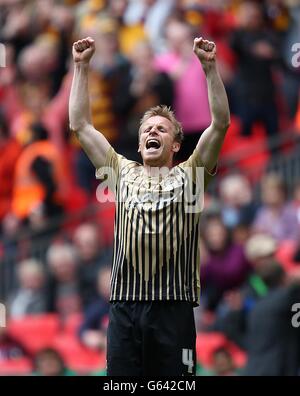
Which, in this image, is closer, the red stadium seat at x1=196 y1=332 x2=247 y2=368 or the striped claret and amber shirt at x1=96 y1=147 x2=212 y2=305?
the striped claret and amber shirt at x1=96 y1=147 x2=212 y2=305

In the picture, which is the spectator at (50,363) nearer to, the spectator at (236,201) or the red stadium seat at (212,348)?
the red stadium seat at (212,348)

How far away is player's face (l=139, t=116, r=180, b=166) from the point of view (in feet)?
27.9

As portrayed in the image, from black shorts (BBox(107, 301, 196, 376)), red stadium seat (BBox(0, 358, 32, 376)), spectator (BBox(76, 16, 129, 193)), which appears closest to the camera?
black shorts (BBox(107, 301, 196, 376))

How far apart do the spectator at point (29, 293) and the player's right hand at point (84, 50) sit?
6.59 m

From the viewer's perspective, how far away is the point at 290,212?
45.5 feet

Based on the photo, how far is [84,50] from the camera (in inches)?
Answer: 342

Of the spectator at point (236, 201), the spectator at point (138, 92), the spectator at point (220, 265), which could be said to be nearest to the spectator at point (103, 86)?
the spectator at point (138, 92)

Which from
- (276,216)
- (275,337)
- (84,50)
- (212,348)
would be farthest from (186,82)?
(84,50)

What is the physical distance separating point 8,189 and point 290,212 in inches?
144

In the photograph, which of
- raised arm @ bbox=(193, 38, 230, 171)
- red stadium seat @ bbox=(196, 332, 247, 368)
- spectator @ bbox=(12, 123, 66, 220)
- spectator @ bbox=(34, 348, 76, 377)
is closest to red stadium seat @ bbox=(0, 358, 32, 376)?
spectator @ bbox=(34, 348, 76, 377)

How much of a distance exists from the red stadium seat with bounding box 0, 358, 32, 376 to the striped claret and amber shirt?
18.8 ft

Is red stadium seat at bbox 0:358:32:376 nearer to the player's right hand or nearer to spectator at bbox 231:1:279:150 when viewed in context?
spectator at bbox 231:1:279:150

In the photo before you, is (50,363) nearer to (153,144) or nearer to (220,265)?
(220,265)


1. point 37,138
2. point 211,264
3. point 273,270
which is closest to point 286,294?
point 273,270
